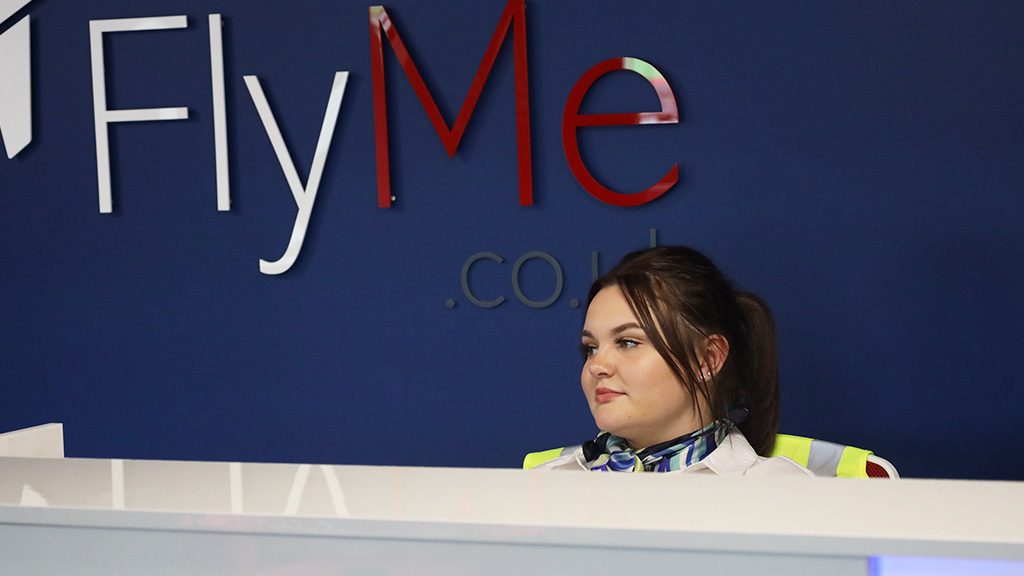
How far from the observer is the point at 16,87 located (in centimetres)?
340

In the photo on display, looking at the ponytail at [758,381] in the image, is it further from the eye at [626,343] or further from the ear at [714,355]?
the eye at [626,343]

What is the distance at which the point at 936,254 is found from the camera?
284 centimetres

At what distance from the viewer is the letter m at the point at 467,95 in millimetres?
3020

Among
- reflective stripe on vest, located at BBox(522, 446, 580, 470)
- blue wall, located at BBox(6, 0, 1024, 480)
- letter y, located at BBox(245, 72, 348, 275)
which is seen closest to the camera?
reflective stripe on vest, located at BBox(522, 446, 580, 470)

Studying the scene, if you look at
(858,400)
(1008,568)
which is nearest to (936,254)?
(858,400)

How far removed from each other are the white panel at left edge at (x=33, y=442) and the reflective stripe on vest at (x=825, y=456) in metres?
1.29

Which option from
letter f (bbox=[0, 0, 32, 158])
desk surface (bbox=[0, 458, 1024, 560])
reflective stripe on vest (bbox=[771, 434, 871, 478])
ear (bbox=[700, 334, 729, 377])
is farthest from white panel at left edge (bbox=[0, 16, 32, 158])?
desk surface (bbox=[0, 458, 1024, 560])

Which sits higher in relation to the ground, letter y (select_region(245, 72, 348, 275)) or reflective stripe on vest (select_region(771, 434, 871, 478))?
letter y (select_region(245, 72, 348, 275))

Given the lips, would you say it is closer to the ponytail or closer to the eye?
the eye

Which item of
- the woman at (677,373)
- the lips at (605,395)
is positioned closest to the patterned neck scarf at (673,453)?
the woman at (677,373)

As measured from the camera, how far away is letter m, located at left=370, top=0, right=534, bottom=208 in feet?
9.91

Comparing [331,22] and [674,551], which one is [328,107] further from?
[674,551]

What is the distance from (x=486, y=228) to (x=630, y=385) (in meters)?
1.37

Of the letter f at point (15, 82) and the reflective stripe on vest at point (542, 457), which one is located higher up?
the letter f at point (15, 82)
